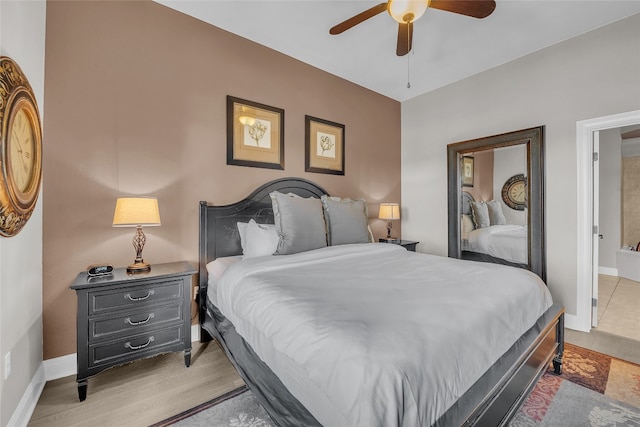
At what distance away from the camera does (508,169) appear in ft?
11.2

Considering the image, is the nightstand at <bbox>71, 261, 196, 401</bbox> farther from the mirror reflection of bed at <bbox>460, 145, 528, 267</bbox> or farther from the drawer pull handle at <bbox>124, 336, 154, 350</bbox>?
the mirror reflection of bed at <bbox>460, 145, 528, 267</bbox>

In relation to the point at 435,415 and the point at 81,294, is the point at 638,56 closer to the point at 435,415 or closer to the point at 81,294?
the point at 435,415

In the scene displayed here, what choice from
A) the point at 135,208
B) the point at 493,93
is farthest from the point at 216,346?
the point at 493,93

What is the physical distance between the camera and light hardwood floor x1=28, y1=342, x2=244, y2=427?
5.43ft

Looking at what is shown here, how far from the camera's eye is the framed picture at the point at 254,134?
2.85 meters

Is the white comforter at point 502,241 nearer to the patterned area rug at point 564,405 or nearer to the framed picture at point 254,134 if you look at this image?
the patterned area rug at point 564,405

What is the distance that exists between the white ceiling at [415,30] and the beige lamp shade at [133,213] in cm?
181

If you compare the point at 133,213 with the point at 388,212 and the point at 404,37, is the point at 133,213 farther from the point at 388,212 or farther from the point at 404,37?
the point at 388,212

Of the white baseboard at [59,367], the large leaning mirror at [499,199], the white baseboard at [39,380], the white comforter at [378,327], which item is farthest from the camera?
the large leaning mirror at [499,199]

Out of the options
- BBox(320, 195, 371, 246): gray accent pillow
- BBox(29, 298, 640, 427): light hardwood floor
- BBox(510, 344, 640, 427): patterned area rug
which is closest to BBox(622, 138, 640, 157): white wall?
BBox(29, 298, 640, 427): light hardwood floor

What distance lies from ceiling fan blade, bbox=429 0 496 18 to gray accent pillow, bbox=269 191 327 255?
70.6 inches

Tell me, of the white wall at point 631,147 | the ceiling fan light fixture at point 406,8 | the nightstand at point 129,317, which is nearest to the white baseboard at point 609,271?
the white wall at point 631,147

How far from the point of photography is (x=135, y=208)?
2.01 meters

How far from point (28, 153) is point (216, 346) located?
191cm
